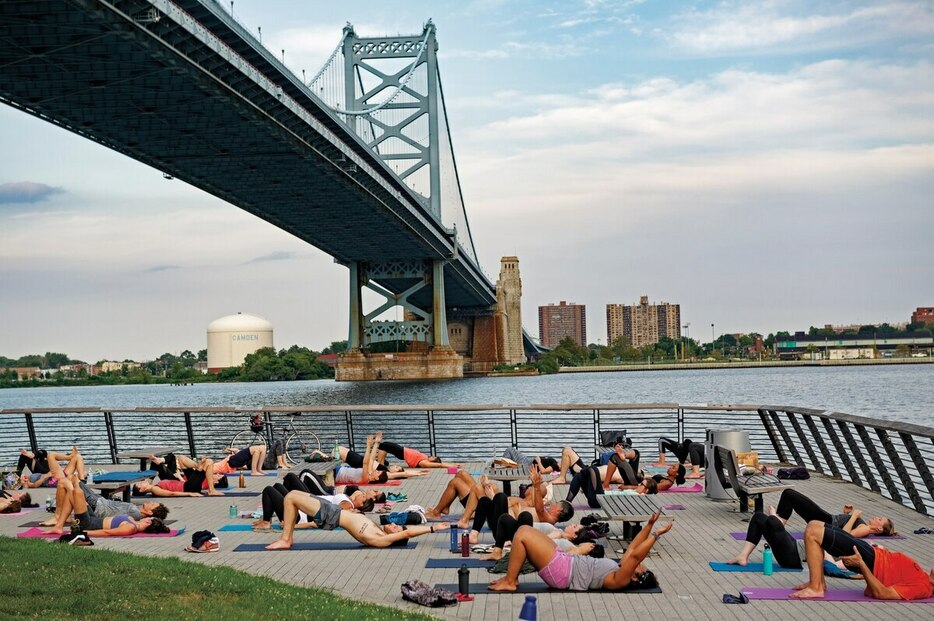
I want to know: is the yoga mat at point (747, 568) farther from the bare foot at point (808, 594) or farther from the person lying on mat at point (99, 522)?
the person lying on mat at point (99, 522)

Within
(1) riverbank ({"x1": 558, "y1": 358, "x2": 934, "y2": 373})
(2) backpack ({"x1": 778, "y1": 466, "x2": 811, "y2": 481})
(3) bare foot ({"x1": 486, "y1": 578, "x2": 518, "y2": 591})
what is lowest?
(3) bare foot ({"x1": 486, "y1": 578, "x2": 518, "y2": 591})

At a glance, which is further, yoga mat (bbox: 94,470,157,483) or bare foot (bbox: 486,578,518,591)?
yoga mat (bbox: 94,470,157,483)

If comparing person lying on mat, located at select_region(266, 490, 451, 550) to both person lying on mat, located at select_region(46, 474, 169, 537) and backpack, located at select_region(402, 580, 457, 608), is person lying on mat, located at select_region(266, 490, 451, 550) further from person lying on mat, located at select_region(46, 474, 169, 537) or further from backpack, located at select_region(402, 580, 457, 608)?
backpack, located at select_region(402, 580, 457, 608)

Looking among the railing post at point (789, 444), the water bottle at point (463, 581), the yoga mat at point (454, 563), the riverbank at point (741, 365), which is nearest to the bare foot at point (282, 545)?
the yoga mat at point (454, 563)

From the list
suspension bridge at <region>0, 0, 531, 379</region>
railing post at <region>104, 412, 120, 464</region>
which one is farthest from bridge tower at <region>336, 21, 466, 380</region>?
railing post at <region>104, 412, 120, 464</region>

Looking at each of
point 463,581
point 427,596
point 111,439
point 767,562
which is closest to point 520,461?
point 767,562

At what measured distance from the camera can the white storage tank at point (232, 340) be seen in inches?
6043

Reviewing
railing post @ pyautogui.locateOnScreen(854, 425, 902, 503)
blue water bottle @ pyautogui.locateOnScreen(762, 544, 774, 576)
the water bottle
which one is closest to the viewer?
the water bottle

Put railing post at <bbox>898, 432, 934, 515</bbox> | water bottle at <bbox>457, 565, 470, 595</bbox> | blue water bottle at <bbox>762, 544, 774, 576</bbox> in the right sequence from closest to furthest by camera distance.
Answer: water bottle at <bbox>457, 565, 470, 595</bbox> < blue water bottle at <bbox>762, 544, 774, 576</bbox> < railing post at <bbox>898, 432, 934, 515</bbox>

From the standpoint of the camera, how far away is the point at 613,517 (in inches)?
325

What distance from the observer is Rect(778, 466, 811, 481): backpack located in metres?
12.5

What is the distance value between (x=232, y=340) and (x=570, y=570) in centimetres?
15093

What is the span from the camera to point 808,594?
668 cm

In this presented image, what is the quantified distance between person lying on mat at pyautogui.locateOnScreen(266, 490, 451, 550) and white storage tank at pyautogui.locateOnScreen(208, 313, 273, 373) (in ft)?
480
